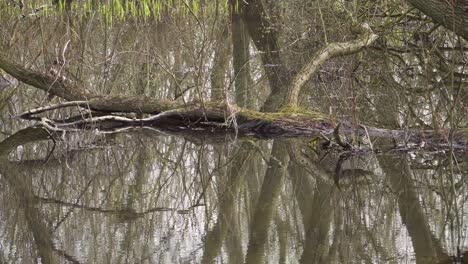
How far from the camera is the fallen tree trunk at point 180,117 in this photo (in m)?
8.08

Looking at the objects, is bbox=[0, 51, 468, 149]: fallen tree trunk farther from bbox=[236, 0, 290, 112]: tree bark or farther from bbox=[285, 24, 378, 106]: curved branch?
bbox=[236, 0, 290, 112]: tree bark

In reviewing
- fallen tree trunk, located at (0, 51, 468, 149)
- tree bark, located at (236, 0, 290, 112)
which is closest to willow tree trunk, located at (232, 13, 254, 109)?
tree bark, located at (236, 0, 290, 112)

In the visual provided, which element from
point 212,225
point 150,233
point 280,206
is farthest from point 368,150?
point 150,233

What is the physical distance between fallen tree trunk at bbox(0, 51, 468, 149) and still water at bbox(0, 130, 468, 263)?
1.09ft

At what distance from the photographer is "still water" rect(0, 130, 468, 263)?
4344mm

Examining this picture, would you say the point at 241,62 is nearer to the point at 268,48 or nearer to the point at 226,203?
the point at 268,48

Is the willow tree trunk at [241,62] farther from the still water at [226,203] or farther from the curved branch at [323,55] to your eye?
the still water at [226,203]

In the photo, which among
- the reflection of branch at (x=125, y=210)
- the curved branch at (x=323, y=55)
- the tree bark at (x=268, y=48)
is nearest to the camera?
the reflection of branch at (x=125, y=210)

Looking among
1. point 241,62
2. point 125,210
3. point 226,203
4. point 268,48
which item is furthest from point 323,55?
point 268,48

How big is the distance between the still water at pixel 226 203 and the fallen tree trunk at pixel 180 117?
332mm

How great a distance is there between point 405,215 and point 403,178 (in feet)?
4.04

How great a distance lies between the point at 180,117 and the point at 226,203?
3440 millimetres

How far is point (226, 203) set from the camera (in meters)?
5.59

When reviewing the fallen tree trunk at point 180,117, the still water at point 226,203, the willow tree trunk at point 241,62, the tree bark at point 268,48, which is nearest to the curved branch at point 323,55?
the fallen tree trunk at point 180,117
